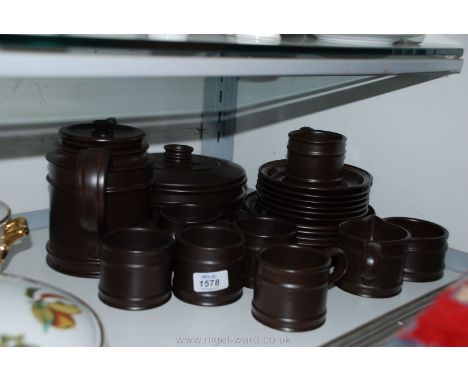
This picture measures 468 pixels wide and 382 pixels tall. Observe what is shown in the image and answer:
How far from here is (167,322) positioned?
0.93 m

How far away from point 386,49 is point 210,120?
23.9 inches

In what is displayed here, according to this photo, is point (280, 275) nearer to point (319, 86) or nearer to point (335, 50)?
point (335, 50)

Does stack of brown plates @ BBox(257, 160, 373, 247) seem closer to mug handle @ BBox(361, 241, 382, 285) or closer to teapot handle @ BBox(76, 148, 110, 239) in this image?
mug handle @ BBox(361, 241, 382, 285)

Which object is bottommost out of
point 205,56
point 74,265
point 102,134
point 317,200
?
point 74,265

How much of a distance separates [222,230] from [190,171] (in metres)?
0.20

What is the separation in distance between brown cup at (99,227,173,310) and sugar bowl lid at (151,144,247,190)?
0.16 m

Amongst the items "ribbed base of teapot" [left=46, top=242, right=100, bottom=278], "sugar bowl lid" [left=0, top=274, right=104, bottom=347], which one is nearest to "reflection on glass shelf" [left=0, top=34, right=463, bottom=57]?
"sugar bowl lid" [left=0, top=274, right=104, bottom=347]

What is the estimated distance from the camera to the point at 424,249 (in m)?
1.11

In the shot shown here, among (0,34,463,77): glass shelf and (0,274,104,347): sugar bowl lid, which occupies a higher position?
(0,34,463,77): glass shelf

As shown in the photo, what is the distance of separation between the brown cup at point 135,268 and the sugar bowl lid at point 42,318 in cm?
14

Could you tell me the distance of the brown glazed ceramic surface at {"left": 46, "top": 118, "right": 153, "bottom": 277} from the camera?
0.99 metres

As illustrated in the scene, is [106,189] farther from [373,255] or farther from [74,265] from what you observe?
[373,255]

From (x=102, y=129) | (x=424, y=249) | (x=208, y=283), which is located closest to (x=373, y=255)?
(x=424, y=249)

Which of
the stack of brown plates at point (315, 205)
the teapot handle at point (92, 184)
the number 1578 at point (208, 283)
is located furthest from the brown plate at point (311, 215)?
the teapot handle at point (92, 184)
